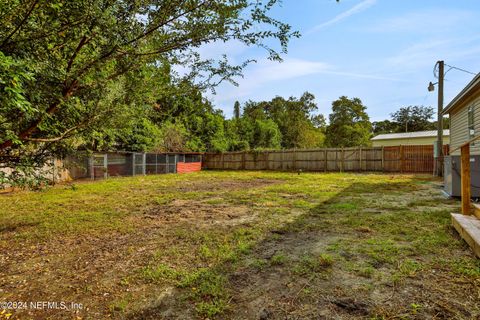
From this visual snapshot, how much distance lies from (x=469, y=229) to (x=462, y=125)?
7648 mm

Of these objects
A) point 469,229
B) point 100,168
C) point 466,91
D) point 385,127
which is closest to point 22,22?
point 469,229

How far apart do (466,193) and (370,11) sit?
2.92 m

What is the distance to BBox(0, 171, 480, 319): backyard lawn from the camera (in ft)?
6.32

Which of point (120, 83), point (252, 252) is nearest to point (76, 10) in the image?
point (120, 83)

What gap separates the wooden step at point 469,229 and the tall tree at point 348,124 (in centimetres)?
2938

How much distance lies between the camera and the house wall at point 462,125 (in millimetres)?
7157

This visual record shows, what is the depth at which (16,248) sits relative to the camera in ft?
11.0

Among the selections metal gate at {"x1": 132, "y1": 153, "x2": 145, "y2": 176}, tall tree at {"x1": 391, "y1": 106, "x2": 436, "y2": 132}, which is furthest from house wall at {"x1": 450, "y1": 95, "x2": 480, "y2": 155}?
tall tree at {"x1": 391, "y1": 106, "x2": 436, "y2": 132}

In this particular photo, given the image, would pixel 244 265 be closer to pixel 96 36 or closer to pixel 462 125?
pixel 96 36

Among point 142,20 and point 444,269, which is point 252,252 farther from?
point 142,20

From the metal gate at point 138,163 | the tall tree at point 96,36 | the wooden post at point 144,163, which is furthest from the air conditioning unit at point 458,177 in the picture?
the wooden post at point 144,163

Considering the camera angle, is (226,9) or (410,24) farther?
(410,24)

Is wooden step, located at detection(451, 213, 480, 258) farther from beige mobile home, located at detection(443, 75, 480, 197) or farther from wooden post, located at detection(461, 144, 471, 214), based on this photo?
beige mobile home, located at detection(443, 75, 480, 197)

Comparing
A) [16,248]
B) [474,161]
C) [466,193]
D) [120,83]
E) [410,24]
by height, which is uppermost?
[410,24]
